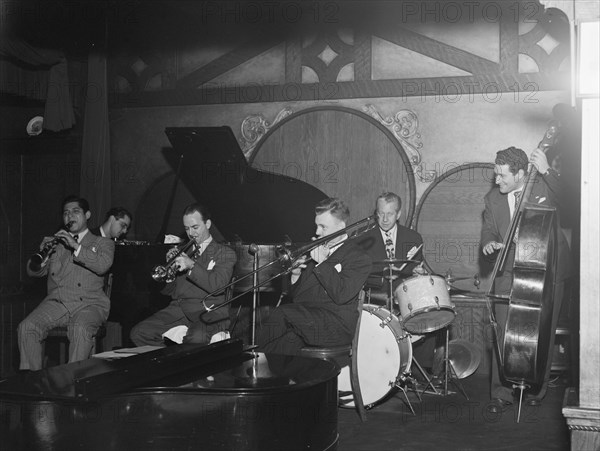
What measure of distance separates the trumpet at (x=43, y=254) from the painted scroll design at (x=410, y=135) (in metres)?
3.51

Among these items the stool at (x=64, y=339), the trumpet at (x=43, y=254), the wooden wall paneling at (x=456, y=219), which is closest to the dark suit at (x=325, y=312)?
the stool at (x=64, y=339)

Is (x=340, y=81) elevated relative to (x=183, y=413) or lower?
elevated

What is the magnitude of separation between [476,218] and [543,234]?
308cm

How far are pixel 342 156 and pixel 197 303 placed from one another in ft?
9.85

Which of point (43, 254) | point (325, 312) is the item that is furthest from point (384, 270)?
point (43, 254)

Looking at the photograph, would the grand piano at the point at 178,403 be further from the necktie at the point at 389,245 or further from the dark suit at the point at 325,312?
the necktie at the point at 389,245

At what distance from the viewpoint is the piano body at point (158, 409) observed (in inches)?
114

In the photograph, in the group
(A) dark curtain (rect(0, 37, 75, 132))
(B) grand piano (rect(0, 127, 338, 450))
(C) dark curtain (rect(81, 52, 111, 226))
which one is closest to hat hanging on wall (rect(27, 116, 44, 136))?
(A) dark curtain (rect(0, 37, 75, 132))

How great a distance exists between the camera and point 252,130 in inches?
331

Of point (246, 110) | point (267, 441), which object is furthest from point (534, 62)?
point (267, 441)

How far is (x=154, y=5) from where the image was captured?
345 inches

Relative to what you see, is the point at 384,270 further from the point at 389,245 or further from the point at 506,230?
the point at 506,230

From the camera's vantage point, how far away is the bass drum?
17.1ft

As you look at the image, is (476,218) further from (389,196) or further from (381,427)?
(381,427)
